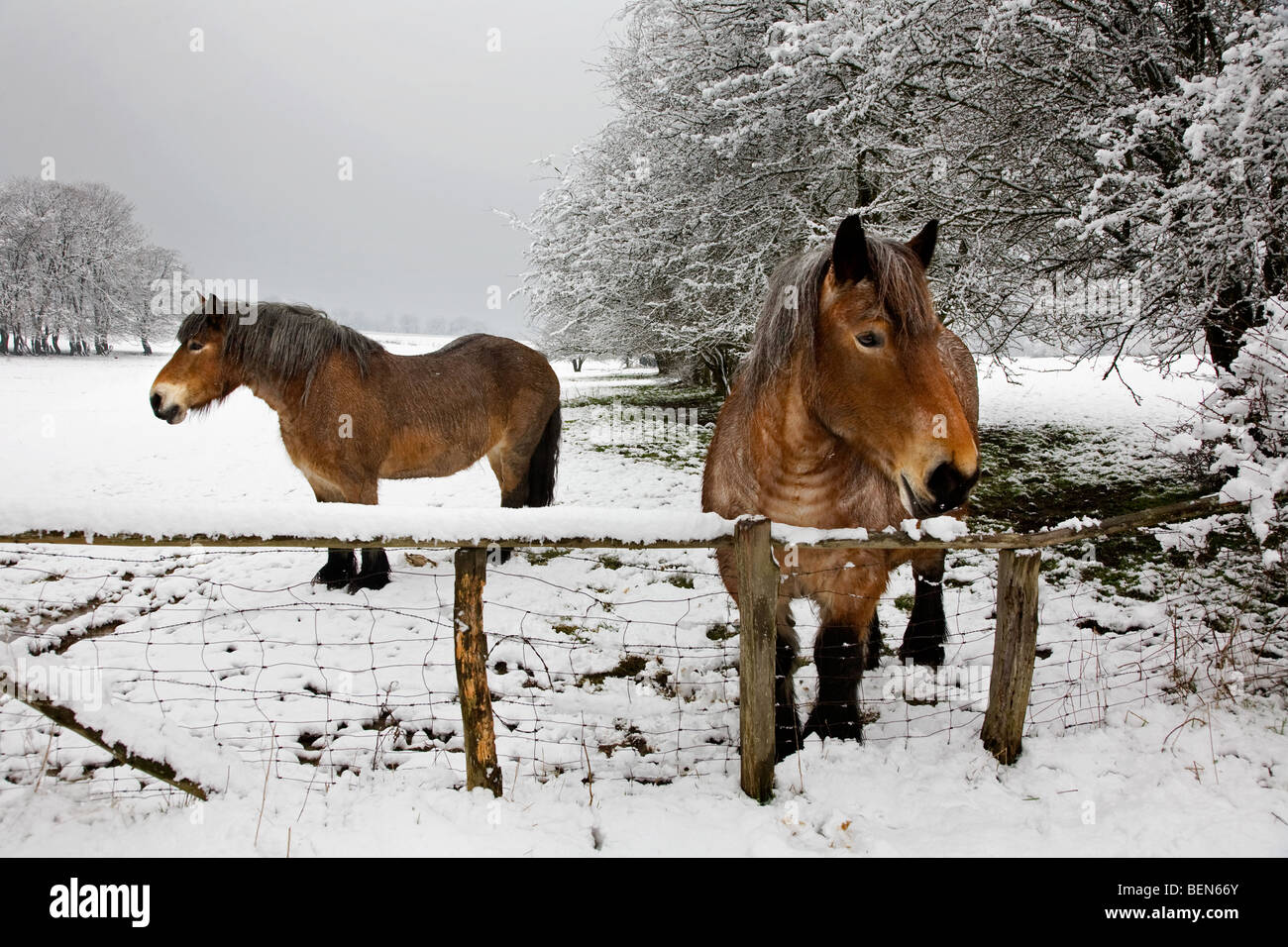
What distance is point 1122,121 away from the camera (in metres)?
5.36

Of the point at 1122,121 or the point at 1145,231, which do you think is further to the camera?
the point at 1122,121

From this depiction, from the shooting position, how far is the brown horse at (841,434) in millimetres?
2139

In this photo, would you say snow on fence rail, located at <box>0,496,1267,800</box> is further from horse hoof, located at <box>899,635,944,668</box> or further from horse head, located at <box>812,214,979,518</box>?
horse hoof, located at <box>899,635,944,668</box>

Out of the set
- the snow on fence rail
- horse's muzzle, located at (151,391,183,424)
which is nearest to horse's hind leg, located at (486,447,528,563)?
horse's muzzle, located at (151,391,183,424)

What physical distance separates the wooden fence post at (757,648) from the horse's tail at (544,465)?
4.20m

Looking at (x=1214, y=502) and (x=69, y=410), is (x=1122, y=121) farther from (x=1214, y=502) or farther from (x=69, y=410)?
(x=69, y=410)

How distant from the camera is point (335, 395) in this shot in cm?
498

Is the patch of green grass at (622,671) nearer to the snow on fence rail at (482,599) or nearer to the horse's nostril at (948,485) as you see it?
the snow on fence rail at (482,599)

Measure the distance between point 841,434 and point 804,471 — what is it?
1.16 feet

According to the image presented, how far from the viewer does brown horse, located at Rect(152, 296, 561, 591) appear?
15.9 ft

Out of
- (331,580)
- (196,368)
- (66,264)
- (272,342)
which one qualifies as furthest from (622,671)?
(66,264)

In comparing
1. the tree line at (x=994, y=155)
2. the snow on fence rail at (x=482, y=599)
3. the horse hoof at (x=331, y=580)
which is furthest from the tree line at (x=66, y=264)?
the snow on fence rail at (x=482, y=599)
